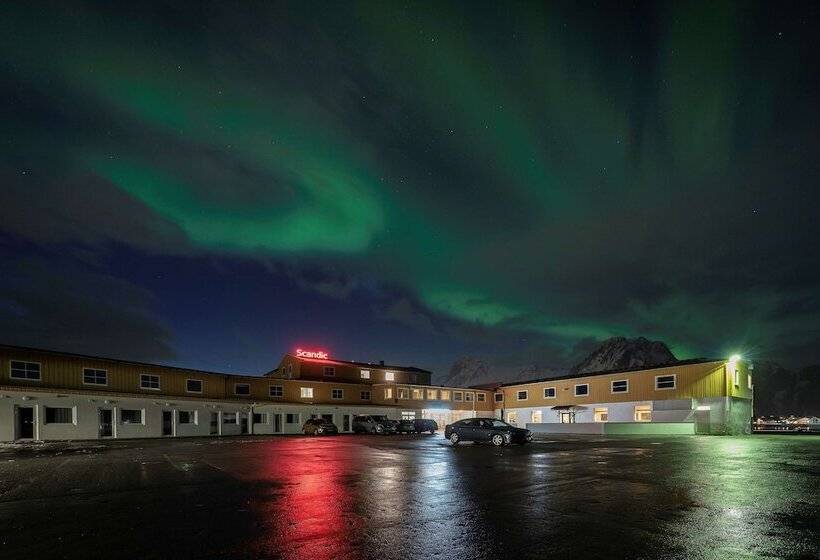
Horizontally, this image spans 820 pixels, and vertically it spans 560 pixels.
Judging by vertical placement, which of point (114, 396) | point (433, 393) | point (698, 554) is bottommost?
point (433, 393)

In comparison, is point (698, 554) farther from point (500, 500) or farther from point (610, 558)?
point (500, 500)

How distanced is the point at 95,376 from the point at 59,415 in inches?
170

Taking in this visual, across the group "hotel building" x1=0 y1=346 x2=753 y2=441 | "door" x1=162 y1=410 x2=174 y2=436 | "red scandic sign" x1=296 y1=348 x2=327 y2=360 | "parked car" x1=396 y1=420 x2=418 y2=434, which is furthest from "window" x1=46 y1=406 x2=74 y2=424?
"red scandic sign" x1=296 y1=348 x2=327 y2=360

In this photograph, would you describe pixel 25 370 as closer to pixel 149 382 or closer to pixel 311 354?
pixel 149 382

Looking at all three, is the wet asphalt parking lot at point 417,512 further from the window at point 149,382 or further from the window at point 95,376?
the window at point 149,382

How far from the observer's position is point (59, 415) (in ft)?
121

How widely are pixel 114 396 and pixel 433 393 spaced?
4031cm

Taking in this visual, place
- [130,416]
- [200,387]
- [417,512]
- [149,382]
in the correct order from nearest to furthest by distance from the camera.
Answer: [417,512]
[130,416]
[149,382]
[200,387]

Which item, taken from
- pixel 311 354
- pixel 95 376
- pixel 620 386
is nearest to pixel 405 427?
pixel 311 354

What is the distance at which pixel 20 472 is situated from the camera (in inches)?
596

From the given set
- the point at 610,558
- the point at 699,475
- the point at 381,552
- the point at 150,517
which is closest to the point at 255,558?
the point at 381,552

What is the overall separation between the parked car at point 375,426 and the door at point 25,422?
87.7ft

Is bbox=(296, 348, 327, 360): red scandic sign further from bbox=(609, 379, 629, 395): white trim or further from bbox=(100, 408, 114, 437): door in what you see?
bbox=(609, 379, 629, 395): white trim

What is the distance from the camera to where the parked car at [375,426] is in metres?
47.7
